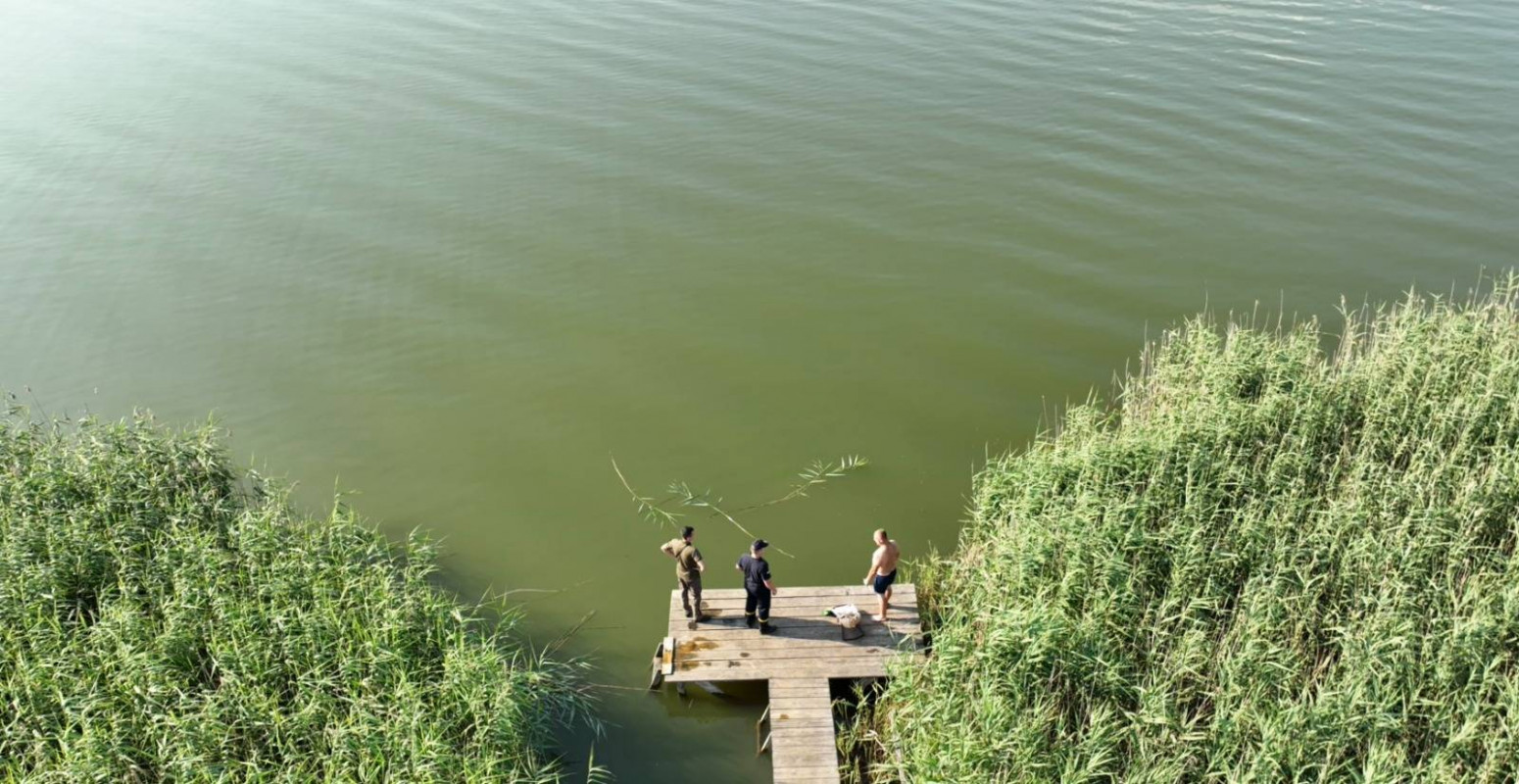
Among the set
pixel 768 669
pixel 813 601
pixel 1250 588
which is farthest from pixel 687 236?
pixel 1250 588

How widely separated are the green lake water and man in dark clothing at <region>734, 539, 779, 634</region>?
84cm

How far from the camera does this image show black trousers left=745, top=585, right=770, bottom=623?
32.1 ft

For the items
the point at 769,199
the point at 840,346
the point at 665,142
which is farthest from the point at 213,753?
the point at 665,142

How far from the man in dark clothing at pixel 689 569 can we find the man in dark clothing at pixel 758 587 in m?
0.44

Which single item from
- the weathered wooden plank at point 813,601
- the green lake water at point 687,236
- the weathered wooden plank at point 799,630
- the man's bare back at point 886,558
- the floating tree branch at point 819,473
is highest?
the green lake water at point 687,236

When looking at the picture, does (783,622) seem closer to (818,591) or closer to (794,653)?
(794,653)

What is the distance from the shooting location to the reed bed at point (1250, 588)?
7.98 metres

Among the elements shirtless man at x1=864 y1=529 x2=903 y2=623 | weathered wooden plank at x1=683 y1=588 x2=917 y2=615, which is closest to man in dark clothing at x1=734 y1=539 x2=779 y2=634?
weathered wooden plank at x1=683 y1=588 x2=917 y2=615

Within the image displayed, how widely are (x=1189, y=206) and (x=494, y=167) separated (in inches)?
517

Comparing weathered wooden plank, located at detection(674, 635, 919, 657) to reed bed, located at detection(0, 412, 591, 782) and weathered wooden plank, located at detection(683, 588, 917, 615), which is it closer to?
weathered wooden plank, located at detection(683, 588, 917, 615)

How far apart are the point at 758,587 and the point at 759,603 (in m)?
0.27

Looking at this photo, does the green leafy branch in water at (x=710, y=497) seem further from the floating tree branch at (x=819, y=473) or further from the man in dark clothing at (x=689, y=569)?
the man in dark clothing at (x=689, y=569)

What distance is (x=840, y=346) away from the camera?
1495cm

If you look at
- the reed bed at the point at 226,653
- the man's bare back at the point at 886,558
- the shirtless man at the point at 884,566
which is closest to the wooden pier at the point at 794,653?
the shirtless man at the point at 884,566
